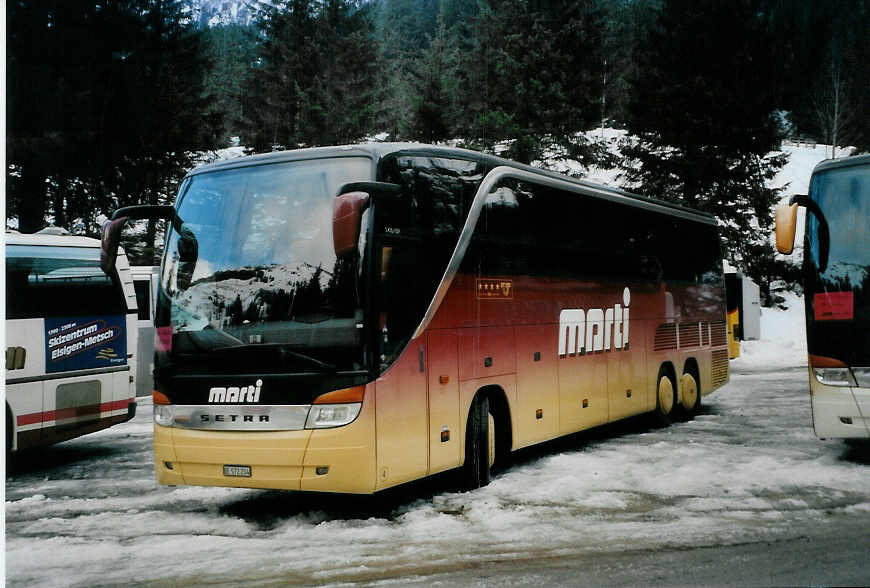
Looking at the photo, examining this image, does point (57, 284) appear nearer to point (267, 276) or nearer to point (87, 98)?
point (87, 98)

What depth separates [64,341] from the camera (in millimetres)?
10961

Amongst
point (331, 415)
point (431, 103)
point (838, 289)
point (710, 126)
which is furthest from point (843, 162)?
point (431, 103)

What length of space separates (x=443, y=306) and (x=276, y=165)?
200cm

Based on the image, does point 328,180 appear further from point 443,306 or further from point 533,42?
point 533,42

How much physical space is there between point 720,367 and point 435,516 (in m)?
10.4

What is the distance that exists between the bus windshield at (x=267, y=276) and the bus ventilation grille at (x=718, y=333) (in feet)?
34.3

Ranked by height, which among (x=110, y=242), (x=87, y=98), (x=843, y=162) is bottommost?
(x=110, y=242)

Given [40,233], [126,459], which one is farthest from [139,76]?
[126,459]

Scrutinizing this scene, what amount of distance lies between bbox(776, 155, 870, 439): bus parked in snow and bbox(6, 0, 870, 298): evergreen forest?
329 centimetres

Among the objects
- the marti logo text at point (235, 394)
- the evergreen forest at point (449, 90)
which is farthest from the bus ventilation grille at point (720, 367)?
the marti logo text at point (235, 394)

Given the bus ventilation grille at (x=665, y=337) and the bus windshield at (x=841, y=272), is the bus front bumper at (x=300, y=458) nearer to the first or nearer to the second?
the bus windshield at (x=841, y=272)

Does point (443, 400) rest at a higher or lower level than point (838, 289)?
lower

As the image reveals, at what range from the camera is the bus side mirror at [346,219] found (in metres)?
7.03

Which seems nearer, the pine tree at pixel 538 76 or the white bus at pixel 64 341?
the white bus at pixel 64 341
